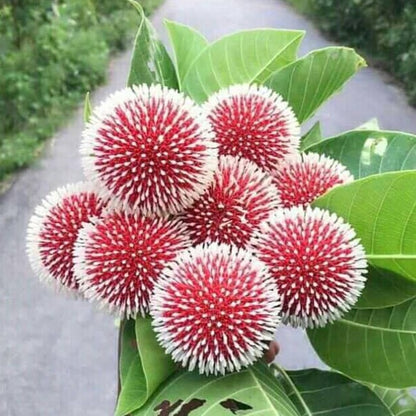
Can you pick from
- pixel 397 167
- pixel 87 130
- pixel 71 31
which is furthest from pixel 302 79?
pixel 71 31

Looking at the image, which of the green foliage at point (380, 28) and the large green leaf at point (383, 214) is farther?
the green foliage at point (380, 28)

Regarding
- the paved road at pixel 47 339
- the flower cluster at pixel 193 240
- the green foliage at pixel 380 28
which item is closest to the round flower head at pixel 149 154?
the flower cluster at pixel 193 240

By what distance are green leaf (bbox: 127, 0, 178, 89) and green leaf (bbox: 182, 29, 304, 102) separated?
0.15 feet

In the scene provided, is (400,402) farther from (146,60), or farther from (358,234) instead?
(146,60)

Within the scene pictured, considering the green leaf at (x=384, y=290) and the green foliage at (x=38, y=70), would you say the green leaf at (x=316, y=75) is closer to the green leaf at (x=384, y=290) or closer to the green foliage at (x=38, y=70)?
the green leaf at (x=384, y=290)

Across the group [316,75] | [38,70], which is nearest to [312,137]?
[316,75]

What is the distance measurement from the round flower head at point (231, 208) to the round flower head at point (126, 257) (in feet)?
0.05

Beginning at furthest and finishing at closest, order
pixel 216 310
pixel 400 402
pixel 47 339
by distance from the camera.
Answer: pixel 47 339, pixel 400 402, pixel 216 310

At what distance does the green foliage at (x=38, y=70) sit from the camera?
430cm

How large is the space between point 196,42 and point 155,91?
248mm

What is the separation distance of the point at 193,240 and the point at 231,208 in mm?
38

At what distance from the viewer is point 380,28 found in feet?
20.0

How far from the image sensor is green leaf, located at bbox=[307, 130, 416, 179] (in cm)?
68

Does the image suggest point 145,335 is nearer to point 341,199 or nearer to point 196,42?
point 341,199
